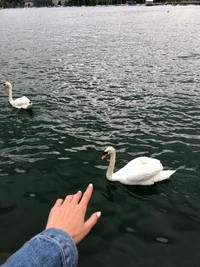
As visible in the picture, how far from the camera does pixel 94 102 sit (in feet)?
50.7

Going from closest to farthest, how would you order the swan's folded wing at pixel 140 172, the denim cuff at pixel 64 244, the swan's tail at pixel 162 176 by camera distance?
1. the denim cuff at pixel 64 244
2. the swan's folded wing at pixel 140 172
3. the swan's tail at pixel 162 176

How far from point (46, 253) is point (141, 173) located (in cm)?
702

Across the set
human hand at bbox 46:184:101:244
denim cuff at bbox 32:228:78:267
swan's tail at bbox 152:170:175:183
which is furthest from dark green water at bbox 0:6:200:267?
denim cuff at bbox 32:228:78:267

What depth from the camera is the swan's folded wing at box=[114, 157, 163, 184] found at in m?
8.27

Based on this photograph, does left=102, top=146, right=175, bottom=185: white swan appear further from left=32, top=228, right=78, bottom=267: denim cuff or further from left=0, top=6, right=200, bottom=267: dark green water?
left=32, top=228, right=78, bottom=267: denim cuff

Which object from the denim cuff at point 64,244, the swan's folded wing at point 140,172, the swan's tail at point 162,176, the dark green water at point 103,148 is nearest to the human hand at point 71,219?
the denim cuff at point 64,244

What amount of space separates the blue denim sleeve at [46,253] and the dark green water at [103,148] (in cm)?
485

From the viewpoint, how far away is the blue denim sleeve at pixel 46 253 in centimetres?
138

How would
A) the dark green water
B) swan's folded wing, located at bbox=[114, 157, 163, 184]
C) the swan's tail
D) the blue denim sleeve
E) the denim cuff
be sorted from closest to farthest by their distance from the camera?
1. the blue denim sleeve
2. the denim cuff
3. the dark green water
4. swan's folded wing, located at bbox=[114, 157, 163, 184]
5. the swan's tail

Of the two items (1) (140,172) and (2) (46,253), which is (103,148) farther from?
(2) (46,253)

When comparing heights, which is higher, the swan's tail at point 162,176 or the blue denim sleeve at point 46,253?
the blue denim sleeve at point 46,253

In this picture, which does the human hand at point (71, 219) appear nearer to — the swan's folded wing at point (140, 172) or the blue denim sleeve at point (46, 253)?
the blue denim sleeve at point (46, 253)

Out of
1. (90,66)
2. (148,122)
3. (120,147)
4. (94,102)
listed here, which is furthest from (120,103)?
(90,66)

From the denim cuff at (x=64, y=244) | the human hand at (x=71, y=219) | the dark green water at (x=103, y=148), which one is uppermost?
the denim cuff at (x=64, y=244)
